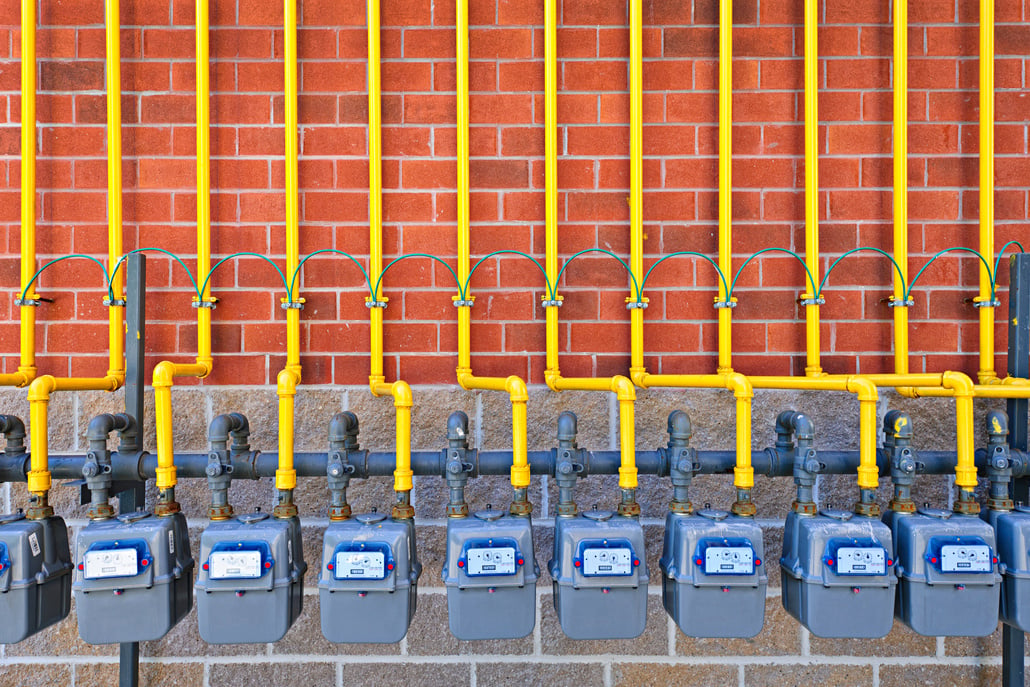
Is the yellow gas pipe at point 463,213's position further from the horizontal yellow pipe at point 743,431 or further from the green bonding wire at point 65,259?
the green bonding wire at point 65,259

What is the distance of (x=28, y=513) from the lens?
1595 mm

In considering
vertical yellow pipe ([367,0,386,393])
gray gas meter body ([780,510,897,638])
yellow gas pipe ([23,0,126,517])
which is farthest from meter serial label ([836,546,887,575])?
yellow gas pipe ([23,0,126,517])

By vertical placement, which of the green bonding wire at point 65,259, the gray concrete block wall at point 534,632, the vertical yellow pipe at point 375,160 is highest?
the vertical yellow pipe at point 375,160

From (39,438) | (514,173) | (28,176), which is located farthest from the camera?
(514,173)

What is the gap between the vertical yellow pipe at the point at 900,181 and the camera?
1.84 m

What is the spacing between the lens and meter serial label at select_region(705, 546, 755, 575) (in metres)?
1.49

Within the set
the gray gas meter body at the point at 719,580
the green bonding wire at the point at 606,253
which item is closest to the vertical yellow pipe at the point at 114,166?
the green bonding wire at the point at 606,253

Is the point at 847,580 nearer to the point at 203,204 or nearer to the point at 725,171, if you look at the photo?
the point at 725,171

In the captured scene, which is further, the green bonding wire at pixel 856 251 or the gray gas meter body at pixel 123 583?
the green bonding wire at pixel 856 251

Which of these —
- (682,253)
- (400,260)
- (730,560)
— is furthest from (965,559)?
(400,260)

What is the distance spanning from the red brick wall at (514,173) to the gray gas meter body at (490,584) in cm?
60

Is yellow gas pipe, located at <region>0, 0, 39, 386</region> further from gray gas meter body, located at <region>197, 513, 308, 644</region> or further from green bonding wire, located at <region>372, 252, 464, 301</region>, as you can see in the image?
green bonding wire, located at <region>372, 252, 464, 301</region>

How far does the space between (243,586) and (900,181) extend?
2228 millimetres

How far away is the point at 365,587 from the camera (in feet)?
4.89
